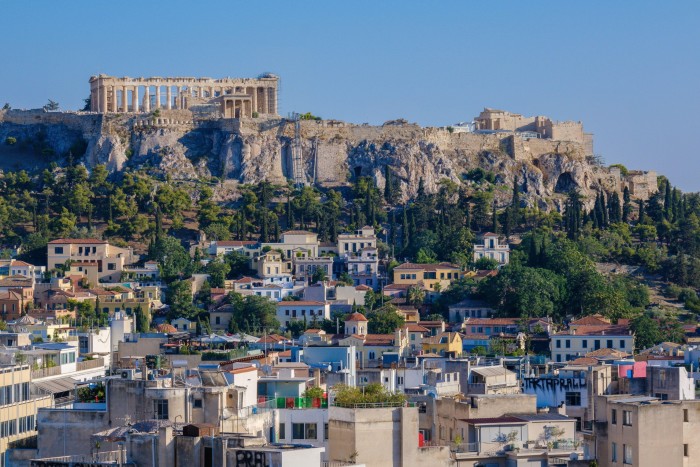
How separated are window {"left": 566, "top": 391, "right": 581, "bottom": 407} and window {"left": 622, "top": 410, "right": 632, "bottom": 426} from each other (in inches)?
247

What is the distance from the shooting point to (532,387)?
125 feet

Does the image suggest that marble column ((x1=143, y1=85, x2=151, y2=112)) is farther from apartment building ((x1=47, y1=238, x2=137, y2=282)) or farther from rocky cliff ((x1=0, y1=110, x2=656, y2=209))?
apartment building ((x1=47, y1=238, x2=137, y2=282))

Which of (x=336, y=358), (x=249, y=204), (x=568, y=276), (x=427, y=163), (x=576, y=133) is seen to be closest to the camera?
(x=336, y=358)

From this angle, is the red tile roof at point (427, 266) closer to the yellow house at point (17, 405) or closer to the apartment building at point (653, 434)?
the yellow house at point (17, 405)

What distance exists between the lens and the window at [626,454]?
96.9ft

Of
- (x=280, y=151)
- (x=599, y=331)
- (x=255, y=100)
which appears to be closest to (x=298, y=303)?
(x=599, y=331)

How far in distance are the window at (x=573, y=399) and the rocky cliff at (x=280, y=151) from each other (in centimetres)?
7624

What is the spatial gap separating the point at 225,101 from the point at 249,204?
13.5 meters

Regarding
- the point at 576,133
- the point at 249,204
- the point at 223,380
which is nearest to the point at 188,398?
the point at 223,380

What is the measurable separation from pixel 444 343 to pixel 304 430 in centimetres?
5001

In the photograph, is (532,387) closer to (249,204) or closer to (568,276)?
(568,276)

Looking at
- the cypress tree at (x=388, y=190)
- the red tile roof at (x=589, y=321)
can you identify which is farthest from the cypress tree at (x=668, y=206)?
the red tile roof at (x=589, y=321)

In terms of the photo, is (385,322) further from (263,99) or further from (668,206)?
(263,99)

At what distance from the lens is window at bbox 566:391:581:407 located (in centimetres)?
3621
